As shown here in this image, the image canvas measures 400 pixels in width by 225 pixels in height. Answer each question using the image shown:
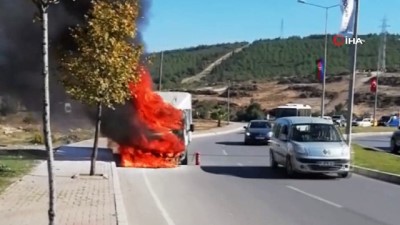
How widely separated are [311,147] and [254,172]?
9.80ft

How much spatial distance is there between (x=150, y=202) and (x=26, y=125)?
33.3 m

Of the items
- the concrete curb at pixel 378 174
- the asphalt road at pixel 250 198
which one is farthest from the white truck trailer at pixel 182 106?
the concrete curb at pixel 378 174

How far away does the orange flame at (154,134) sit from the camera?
75.3ft

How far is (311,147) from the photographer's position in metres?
19.4

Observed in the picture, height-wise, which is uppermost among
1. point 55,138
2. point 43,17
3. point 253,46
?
point 253,46

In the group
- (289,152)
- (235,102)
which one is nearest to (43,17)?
(289,152)

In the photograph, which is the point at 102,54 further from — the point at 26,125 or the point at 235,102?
the point at 235,102

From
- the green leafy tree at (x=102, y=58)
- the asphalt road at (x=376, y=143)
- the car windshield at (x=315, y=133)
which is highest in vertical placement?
the green leafy tree at (x=102, y=58)

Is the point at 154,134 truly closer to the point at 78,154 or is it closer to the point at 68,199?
the point at 78,154

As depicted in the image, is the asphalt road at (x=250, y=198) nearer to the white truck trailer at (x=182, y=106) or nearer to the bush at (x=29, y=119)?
the white truck trailer at (x=182, y=106)

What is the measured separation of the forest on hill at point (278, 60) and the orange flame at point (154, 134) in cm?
10275

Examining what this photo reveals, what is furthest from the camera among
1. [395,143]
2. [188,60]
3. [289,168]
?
[188,60]

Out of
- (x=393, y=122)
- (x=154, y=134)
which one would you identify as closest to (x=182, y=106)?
(x=154, y=134)

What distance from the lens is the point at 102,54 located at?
16484 mm
